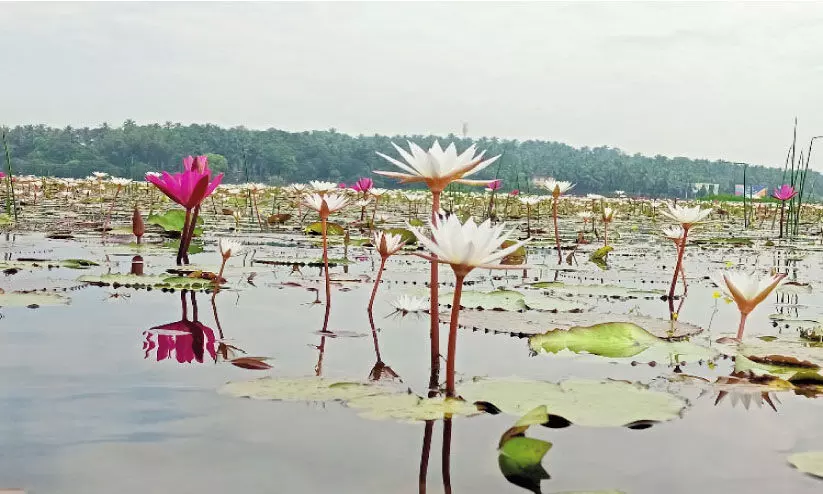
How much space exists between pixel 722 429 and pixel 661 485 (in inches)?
13.3

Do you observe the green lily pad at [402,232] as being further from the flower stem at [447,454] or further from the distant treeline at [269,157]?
the distant treeline at [269,157]

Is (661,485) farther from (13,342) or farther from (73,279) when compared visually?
(73,279)

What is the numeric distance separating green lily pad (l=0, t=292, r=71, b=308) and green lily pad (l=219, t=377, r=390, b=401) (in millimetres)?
1159

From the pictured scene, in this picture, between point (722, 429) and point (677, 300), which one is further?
point (677, 300)

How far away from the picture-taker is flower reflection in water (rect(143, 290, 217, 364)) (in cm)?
172

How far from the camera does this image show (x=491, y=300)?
9.04ft

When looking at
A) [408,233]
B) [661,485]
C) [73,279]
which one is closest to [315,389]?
[661,485]

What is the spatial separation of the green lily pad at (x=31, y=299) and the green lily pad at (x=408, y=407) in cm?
138

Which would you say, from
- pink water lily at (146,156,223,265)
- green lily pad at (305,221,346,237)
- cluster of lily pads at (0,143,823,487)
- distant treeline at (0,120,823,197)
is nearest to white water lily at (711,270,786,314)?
cluster of lily pads at (0,143,823,487)

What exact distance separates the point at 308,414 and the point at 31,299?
143cm

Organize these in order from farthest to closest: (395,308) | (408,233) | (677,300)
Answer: (408,233)
(677,300)
(395,308)

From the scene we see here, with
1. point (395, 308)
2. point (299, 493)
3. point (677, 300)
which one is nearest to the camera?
point (299, 493)

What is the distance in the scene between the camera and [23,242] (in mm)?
4539

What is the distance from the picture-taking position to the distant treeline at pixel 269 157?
136 feet
